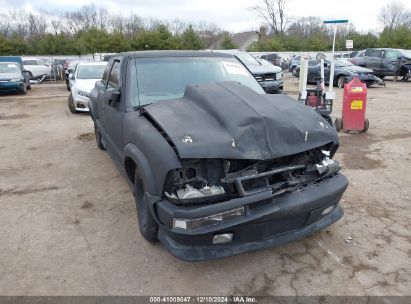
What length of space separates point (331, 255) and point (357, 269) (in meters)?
0.26

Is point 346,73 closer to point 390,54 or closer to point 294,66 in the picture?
point 390,54

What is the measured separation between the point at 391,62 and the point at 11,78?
1924 cm

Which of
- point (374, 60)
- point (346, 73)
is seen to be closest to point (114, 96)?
point (346, 73)

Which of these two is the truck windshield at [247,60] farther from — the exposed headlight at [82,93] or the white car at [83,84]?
the exposed headlight at [82,93]

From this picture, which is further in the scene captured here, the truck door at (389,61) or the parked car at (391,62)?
the truck door at (389,61)

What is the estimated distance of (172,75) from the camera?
4.19m

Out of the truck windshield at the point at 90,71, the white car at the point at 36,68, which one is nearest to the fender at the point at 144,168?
the truck windshield at the point at 90,71

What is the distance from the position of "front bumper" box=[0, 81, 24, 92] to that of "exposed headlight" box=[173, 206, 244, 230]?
52.4 ft

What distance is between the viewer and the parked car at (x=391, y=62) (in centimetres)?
1961

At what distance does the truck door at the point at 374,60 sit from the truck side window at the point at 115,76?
19140mm

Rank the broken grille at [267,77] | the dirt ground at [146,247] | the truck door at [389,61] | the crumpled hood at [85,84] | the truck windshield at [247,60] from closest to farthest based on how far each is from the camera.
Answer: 1. the dirt ground at [146,247]
2. the crumpled hood at [85,84]
3. the broken grille at [267,77]
4. the truck windshield at [247,60]
5. the truck door at [389,61]

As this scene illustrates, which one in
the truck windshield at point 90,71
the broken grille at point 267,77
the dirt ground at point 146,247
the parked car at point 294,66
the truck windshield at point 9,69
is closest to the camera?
the dirt ground at point 146,247

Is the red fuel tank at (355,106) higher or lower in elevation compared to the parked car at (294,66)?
lower

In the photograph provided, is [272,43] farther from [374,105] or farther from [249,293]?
[249,293]
